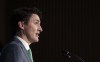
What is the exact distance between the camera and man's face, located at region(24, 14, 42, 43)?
84.2 inches

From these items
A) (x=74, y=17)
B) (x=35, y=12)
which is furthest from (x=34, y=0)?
(x=35, y=12)

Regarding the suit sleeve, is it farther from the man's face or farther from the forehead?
the forehead

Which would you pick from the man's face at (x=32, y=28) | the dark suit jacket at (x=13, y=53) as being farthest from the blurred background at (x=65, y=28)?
the dark suit jacket at (x=13, y=53)

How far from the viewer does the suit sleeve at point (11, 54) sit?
1.86m

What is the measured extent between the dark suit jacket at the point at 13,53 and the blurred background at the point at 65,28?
3.49 m

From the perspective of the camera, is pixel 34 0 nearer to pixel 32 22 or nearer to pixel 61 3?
pixel 61 3

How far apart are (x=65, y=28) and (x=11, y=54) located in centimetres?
370

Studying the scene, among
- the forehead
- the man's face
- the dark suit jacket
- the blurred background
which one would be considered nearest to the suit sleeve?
the dark suit jacket

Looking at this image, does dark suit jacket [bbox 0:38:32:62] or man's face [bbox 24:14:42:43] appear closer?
dark suit jacket [bbox 0:38:32:62]

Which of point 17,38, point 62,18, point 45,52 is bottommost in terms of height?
point 45,52

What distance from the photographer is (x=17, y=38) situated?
204cm

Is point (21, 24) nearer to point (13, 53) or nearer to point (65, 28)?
point (13, 53)

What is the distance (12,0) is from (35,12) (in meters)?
3.50

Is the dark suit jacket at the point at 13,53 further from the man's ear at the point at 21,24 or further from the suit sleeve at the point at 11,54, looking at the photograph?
the man's ear at the point at 21,24
